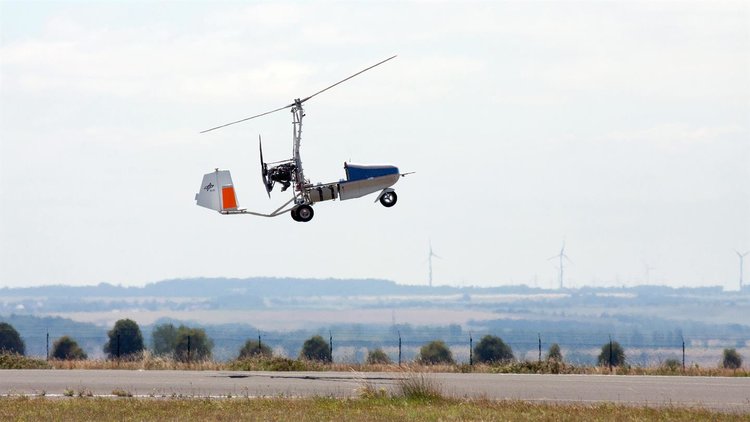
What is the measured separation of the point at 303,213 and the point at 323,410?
51.0 feet

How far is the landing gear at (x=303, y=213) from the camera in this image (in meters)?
52.8

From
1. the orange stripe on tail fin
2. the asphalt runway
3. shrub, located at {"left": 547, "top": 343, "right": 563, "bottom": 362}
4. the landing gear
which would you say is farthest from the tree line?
the orange stripe on tail fin

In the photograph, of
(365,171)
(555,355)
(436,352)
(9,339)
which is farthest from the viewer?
(9,339)

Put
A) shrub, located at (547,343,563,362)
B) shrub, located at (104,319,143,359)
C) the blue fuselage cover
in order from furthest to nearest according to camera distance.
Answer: shrub, located at (104,319,143,359) < shrub, located at (547,343,563,362) < the blue fuselage cover

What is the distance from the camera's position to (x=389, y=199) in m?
53.3

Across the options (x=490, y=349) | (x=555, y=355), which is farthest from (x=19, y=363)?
(x=490, y=349)

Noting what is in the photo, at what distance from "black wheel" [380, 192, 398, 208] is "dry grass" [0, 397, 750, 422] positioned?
42.9ft

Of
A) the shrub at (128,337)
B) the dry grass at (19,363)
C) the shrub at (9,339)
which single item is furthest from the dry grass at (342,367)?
the shrub at (128,337)

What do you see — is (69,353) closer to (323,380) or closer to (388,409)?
(323,380)

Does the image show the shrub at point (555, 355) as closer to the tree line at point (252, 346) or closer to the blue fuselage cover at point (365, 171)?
the tree line at point (252, 346)

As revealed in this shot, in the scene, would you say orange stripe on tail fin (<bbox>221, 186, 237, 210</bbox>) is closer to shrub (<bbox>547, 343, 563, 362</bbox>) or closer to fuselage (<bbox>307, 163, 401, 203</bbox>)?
fuselage (<bbox>307, 163, 401, 203</bbox>)

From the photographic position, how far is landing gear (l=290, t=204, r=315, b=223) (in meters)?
52.8

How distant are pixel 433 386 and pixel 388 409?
4.34 metres

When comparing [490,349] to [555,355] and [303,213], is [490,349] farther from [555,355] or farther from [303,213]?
[303,213]
